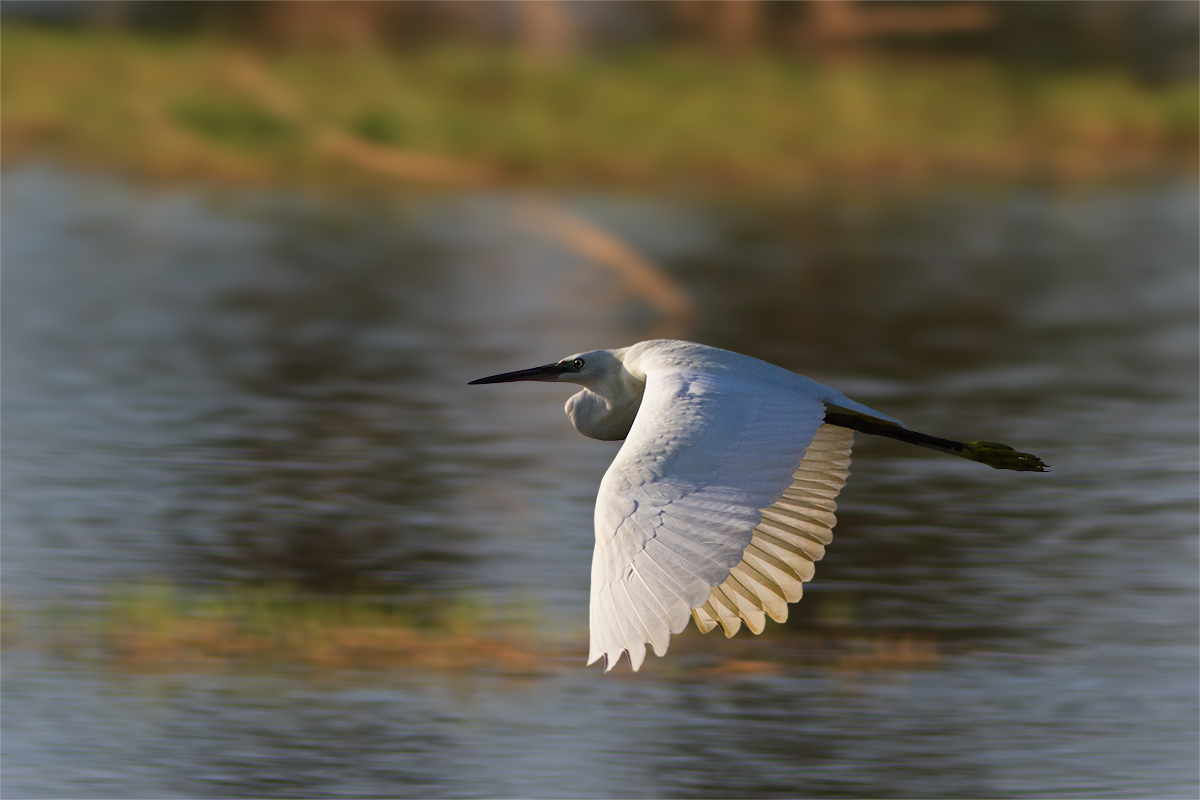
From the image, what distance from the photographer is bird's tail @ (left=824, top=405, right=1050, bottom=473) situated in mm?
5852

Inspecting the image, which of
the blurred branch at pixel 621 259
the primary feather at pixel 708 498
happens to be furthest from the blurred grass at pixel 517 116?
the primary feather at pixel 708 498

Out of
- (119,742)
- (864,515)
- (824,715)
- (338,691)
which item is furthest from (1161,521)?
(119,742)

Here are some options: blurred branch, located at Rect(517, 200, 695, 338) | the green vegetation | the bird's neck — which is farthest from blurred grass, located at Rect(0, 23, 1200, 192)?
the bird's neck

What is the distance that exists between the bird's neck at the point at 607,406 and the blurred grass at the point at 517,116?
66.9 ft

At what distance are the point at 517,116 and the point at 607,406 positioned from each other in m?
21.9

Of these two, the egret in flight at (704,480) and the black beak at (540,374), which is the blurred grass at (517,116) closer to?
the black beak at (540,374)

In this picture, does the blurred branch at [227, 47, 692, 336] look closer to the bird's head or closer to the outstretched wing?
the bird's head

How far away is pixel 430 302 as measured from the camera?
58.7ft

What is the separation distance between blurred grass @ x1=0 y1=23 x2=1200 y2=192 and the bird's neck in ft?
66.9

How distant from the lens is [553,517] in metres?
9.27

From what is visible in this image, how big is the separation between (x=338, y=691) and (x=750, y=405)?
2356mm

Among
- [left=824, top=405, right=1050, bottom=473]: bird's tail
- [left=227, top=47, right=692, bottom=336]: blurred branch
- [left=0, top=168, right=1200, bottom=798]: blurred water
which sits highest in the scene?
[left=824, top=405, right=1050, bottom=473]: bird's tail

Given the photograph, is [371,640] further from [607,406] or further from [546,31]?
[546,31]

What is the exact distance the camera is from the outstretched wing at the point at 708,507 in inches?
170
